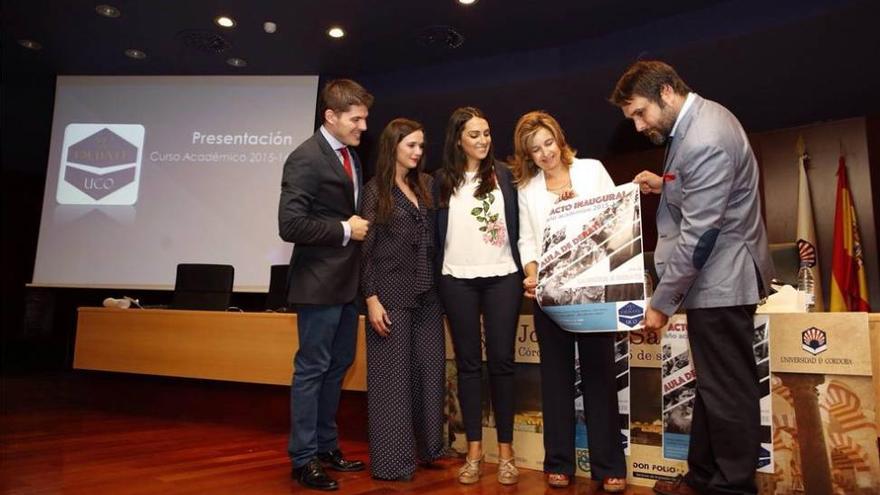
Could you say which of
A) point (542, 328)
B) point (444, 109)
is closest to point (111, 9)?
point (444, 109)

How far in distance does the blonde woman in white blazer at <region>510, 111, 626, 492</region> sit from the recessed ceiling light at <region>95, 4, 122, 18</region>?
3.63 metres

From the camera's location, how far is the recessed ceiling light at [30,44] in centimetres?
479

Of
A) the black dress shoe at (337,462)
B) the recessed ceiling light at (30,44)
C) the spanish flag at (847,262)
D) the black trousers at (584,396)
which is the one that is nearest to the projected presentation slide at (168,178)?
the recessed ceiling light at (30,44)

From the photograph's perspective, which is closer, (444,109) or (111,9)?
(111,9)

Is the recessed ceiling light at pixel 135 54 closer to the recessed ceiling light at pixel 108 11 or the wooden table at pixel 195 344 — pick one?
the recessed ceiling light at pixel 108 11

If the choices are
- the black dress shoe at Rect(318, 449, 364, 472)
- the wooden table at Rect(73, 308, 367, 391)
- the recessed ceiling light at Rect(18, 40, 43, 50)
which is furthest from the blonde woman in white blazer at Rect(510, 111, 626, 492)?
the recessed ceiling light at Rect(18, 40, 43, 50)

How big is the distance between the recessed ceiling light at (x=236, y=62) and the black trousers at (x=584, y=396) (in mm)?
4015

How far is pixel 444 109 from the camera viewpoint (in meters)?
5.18

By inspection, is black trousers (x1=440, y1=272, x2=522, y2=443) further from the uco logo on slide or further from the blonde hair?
the uco logo on slide

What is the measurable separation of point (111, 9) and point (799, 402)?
486 centimetres

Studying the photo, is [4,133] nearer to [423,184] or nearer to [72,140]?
[72,140]

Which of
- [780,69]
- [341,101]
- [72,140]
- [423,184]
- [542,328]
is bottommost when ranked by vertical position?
[542,328]

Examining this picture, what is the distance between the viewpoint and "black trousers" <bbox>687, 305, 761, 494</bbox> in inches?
63.8

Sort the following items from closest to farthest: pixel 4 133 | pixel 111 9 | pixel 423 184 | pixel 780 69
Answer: pixel 423 184 < pixel 780 69 < pixel 111 9 < pixel 4 133
